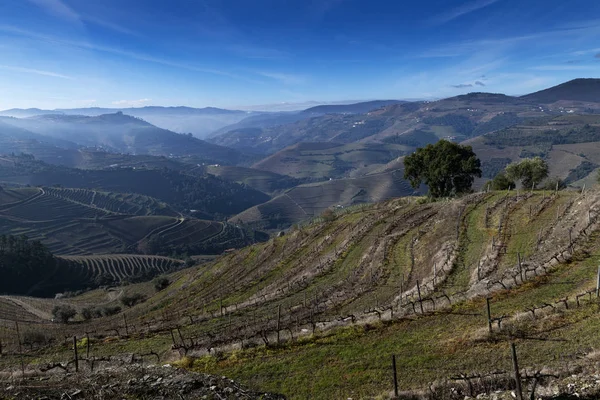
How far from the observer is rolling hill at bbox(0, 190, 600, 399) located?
1501 centimetres

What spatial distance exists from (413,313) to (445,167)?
149ft

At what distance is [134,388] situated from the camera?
47.1 feet

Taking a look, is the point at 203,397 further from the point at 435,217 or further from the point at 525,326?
the point at 435,217

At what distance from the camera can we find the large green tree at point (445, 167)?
6197 cm

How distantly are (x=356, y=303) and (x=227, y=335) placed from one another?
34.5 feet

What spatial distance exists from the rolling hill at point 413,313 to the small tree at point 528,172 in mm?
26519

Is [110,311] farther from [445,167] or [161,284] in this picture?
[445,167]

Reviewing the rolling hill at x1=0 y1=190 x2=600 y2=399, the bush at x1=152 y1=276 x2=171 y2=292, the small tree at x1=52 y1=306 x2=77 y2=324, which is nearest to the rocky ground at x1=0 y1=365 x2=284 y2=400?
the rolling hill at x1=0 y1=190 x2=600 y2=399

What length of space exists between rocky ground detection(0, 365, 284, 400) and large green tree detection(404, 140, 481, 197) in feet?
183

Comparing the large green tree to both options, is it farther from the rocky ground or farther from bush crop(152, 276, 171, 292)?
the rocky ground

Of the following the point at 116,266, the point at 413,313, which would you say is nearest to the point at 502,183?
the point at 413,313

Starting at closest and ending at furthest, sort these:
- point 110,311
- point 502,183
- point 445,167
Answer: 1. point 110,311
2. point 445,167
3. point 502,183

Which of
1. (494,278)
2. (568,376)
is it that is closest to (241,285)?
(494,278)

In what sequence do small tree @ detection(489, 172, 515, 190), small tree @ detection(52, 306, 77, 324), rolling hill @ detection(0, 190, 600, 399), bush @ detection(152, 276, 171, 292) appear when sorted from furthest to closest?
bush @ detection(152, 276, 171, 292), small tree @ detection(489, 172, 515, 190), small tree @ detection(52, 306, 77, 324), rolling hill @ detection(0, 190, 600, 399)
